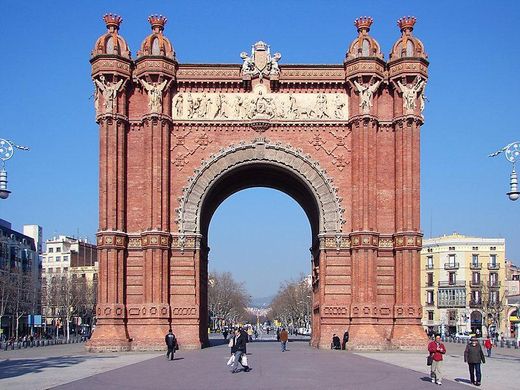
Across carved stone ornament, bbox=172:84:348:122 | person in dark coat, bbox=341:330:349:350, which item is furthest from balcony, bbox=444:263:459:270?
person in dark coat, bbox=341:330:349:350

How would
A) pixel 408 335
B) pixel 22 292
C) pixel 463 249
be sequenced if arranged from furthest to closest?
pixel 463 249 < pixel 22 292 < pixel 408 335

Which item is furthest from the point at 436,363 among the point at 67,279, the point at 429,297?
the point at 67,279

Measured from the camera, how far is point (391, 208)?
4753 cm

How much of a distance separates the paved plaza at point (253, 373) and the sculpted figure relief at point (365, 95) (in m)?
13.8

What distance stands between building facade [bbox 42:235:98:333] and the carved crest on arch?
5360 centimetres

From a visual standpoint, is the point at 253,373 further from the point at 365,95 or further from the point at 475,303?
the point at 475,303

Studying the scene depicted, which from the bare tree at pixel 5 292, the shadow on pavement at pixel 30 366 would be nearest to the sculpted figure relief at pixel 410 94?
the shadow on pavement at pixel 30 366

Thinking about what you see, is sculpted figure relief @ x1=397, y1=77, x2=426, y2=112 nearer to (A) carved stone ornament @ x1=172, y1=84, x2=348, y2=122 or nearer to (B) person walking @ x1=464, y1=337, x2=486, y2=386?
(A) carved stone ornament @ x1=172, y1=84, x2=348, y2=122

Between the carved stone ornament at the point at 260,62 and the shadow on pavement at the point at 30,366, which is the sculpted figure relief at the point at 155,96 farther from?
the shadow on pavement at the point at 30,366

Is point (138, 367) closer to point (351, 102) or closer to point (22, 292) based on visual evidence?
point (351, 102)

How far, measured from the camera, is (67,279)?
380 feet

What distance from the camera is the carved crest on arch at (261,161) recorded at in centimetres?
4750

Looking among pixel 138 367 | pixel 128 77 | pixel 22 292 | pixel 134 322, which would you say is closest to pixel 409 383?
pixel 138 367

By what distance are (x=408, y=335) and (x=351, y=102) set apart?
43.8ft
